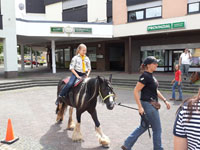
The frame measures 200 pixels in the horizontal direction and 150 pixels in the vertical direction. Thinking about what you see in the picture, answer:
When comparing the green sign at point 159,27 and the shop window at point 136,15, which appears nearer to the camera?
the green sign at point 159,27

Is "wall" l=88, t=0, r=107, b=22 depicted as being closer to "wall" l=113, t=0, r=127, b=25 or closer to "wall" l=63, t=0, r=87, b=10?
"wall" l=63, t=0, r=87, b=10

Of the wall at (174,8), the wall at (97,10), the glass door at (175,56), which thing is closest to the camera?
the wall at (174,8)

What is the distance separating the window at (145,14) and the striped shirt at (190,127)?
53.9ft

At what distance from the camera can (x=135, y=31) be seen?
55.6 ft

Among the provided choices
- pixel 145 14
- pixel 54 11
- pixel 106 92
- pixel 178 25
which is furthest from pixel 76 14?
pixel 106 92

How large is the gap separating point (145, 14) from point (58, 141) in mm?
15133

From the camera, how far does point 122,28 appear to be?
58.3ft

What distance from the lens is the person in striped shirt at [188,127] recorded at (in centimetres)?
130

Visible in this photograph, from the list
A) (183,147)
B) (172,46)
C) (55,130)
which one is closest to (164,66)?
(172,46)

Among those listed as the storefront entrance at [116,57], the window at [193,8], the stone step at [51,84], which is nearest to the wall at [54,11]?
the storefront entrance at [116,57]

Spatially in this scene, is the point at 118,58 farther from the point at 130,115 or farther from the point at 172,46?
the point at 130,115

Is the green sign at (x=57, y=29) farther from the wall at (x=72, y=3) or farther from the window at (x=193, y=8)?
the window at (x=193, y=8)

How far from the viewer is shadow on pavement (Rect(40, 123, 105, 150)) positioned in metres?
4.18

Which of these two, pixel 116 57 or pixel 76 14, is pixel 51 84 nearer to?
pixel 76 14
